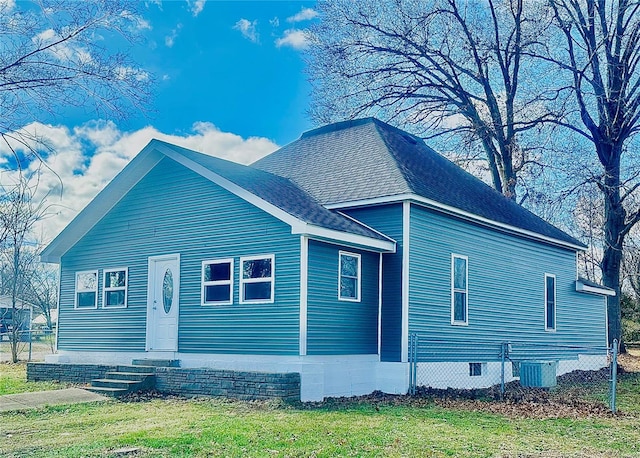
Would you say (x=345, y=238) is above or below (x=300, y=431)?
above

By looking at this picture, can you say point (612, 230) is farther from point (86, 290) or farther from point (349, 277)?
point (86, 290)

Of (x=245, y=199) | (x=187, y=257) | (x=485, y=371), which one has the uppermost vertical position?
(x=245, y=199)

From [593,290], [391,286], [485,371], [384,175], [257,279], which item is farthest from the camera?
[593,290]

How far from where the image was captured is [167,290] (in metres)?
15.9

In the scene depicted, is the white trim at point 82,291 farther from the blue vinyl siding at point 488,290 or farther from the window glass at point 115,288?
the blue vinyl siding at point 488,290

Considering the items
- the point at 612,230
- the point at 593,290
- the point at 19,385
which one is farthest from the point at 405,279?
the point at 612,230

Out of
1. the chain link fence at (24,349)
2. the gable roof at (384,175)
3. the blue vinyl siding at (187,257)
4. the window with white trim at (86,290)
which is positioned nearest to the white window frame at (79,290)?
the window with white trim at (86,290)

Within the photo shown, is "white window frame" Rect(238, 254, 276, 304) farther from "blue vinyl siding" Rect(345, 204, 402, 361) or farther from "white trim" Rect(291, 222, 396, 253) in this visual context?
"blue vinyl siding" Rect(345, 204, 402, 361)

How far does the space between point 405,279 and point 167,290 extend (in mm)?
5349

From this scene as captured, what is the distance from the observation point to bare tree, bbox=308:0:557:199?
81.4 feet

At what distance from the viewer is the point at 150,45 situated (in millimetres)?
9281

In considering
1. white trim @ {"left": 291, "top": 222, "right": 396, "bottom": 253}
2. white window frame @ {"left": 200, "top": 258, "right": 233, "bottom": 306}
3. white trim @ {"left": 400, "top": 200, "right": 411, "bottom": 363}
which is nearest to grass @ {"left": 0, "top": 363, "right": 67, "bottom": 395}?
white window frame @ {"left": 200, "top": 258, "right": 233, "bottom": 306}

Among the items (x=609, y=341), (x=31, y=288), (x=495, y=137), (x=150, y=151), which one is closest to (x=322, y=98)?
(x=495, y=137)

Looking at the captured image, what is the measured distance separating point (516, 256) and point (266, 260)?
317 inches
